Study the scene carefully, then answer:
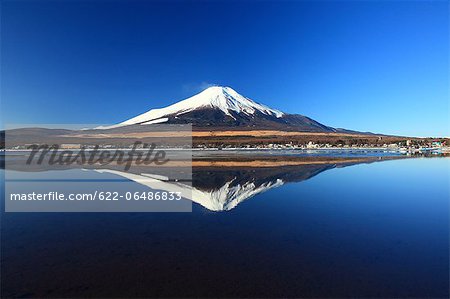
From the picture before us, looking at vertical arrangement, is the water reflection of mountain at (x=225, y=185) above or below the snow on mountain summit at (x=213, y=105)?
below

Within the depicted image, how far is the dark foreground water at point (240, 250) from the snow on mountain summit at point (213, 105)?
133m

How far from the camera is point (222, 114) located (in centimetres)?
14138

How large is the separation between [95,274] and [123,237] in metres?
1.86

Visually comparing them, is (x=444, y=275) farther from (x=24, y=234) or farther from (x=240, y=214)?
(x=24, y=234)

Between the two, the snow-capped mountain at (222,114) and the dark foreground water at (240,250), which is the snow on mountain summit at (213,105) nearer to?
the snow-capped mountain at (222,114)

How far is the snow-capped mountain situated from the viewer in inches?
5000

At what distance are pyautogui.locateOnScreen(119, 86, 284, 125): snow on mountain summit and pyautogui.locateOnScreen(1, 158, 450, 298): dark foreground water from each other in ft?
436

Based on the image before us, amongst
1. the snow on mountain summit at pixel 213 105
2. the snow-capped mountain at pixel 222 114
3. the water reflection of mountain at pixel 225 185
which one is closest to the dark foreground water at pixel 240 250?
the water reflection of mountain at pixel 225 185

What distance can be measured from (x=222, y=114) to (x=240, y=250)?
137 m

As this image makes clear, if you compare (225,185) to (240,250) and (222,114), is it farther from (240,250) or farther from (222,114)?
(222,114)

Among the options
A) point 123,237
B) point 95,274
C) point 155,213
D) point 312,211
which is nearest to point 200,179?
point 155,213

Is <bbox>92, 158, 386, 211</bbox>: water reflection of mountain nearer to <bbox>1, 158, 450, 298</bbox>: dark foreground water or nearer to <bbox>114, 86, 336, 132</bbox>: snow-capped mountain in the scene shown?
<bbox>1, 158, 450, 298</bbox>: dark foreground water

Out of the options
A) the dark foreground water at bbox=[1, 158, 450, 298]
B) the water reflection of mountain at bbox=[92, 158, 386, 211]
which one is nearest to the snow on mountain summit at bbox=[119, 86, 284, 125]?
the water reflection of mountain at bbox=[92, 158, 386, 211]

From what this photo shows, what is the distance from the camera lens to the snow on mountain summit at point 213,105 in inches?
6033
